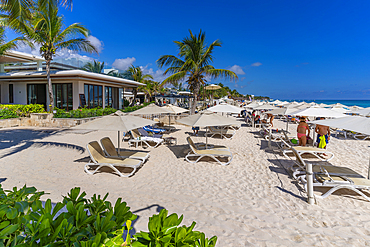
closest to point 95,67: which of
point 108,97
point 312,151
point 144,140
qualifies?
point 108,97

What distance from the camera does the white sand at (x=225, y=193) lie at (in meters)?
3.33

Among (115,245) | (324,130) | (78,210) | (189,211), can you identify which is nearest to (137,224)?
(189,211)

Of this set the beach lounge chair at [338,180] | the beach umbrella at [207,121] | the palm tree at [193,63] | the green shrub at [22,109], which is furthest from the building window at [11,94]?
the beach lounge chair at [338,180]

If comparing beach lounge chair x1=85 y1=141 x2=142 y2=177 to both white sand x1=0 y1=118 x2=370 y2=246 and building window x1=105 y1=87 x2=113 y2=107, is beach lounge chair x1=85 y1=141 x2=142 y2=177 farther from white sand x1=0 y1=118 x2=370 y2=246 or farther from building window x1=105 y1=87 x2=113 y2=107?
building window x1=105 y1=87 x2=113 y2=107

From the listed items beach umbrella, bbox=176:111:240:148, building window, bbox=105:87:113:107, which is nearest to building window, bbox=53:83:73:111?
building window, bbox=105:87:113:107

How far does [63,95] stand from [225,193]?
18706 mm

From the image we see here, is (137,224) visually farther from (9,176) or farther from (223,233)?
(9,176)

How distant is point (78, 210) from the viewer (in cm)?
162

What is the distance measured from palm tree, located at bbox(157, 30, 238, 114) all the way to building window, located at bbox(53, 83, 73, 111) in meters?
8.42

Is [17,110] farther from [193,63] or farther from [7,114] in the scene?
[193,63]

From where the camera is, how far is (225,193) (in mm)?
4742

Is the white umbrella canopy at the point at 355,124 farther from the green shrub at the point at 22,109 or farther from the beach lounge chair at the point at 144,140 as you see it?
the green shrub at the point at 22,109

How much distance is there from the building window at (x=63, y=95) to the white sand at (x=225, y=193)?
1101 centimetres

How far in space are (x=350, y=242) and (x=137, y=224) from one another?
3.32 m
